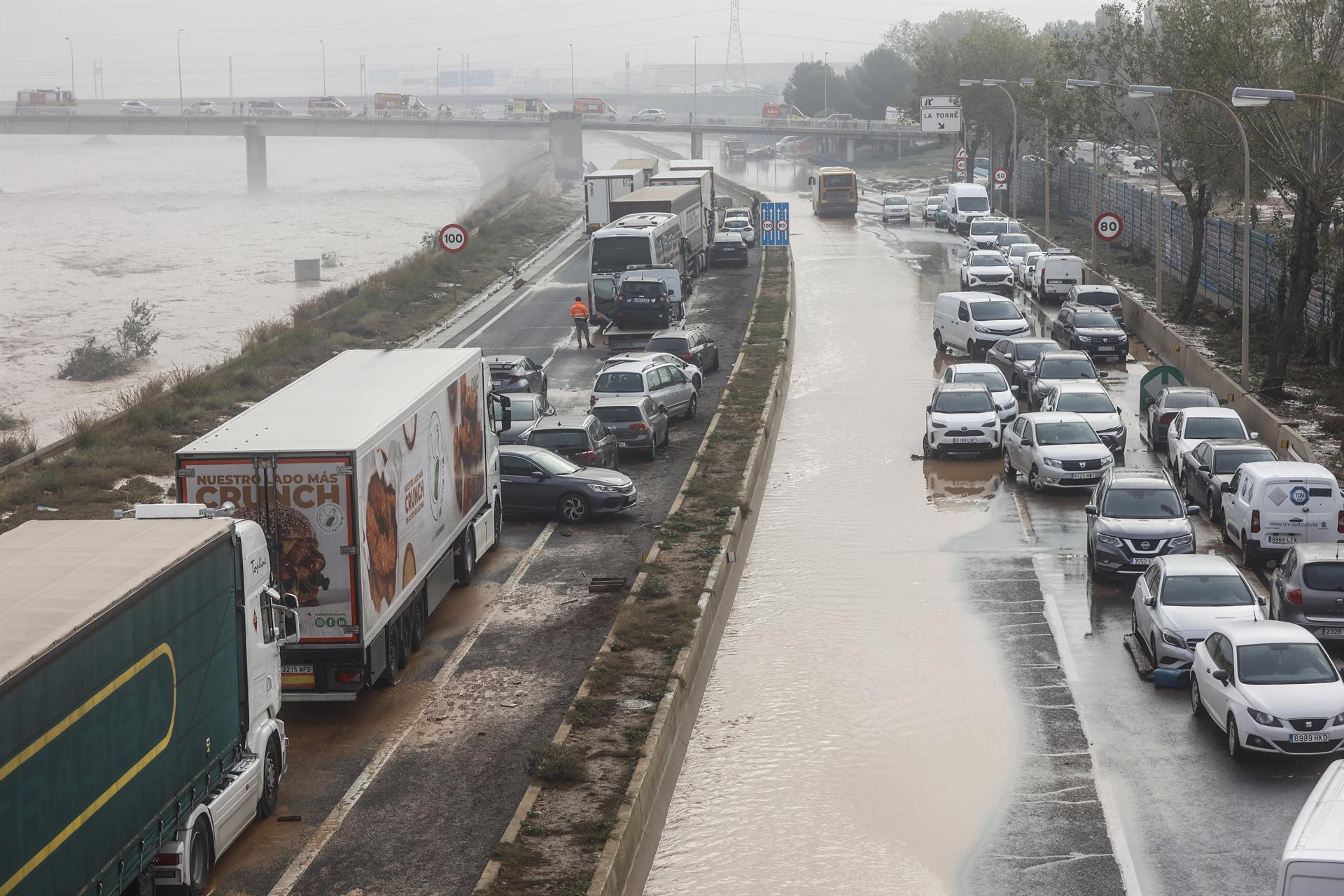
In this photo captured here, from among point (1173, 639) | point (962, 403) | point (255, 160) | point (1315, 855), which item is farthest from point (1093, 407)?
point (255, 160)

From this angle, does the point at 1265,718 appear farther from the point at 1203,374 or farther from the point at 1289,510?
the point at 1203,374

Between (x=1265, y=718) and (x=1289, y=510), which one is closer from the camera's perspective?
(x=1265, y=718)

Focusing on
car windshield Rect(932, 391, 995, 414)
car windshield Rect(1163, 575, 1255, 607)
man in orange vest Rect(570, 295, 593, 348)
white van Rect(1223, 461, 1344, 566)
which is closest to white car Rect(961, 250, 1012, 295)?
man in orange vest Rect(570, 295, 593, 348)

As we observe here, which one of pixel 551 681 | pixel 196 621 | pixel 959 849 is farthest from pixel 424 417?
pixel 959 849

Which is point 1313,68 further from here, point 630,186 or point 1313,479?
point 630,186

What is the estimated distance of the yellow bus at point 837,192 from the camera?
3290 inches

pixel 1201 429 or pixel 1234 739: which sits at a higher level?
pixel 1201 429

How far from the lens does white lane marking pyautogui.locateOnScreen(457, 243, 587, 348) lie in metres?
46.0

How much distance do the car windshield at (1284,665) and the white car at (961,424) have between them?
14394mm

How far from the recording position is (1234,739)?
50.3 feet

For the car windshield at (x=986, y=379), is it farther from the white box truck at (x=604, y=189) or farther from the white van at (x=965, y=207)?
the white van at (x=965, y=207)

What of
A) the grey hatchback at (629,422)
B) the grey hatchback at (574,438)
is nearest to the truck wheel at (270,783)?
the grey hatchback at (574,438)

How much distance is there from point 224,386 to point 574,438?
1391 centimetres

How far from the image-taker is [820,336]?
1797 inches
